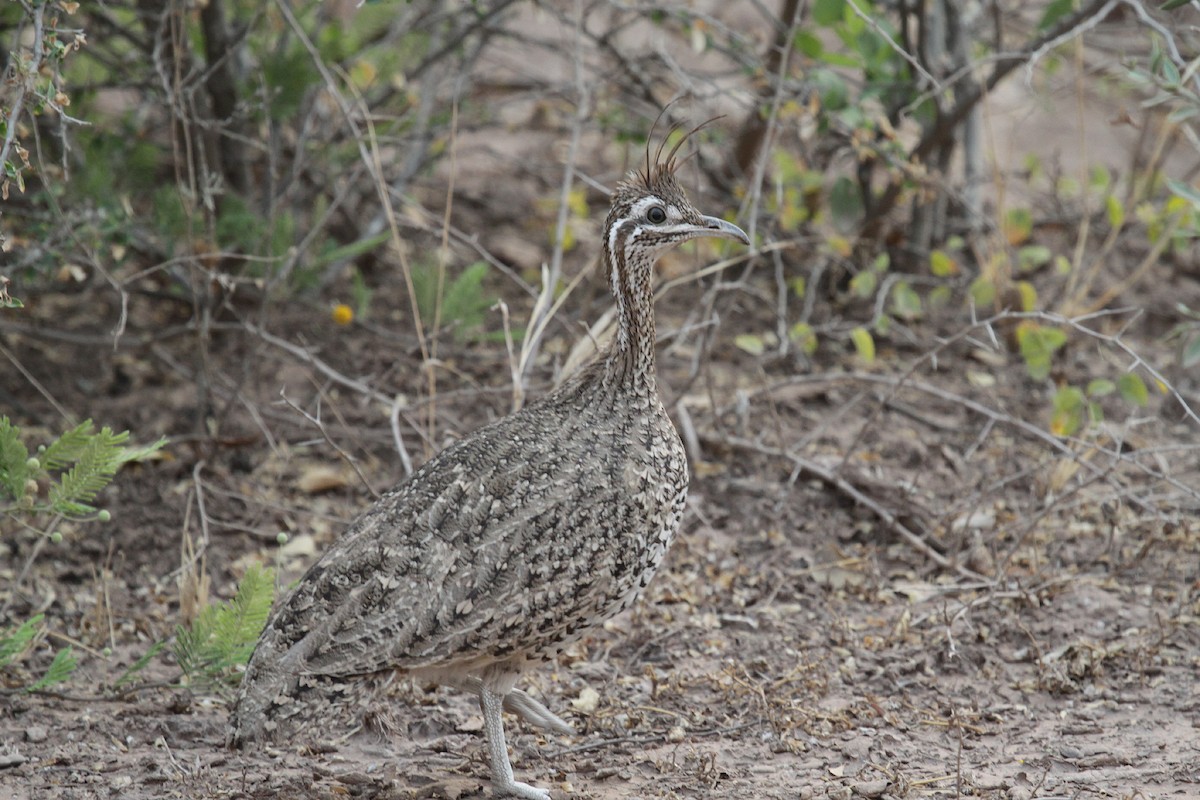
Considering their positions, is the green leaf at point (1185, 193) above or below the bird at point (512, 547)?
above

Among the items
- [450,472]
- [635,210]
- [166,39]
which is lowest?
[450,472]

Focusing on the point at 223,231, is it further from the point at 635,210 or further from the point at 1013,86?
the point at 1013,86

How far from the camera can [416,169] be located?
839cm

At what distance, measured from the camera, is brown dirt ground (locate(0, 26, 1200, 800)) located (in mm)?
4883

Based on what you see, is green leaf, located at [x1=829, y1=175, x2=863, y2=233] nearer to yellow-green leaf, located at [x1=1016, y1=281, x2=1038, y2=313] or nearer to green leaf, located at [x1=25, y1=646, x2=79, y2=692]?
yellow-green leaf, located at [x1=1016, y1=281, x2=1038, y2=313]

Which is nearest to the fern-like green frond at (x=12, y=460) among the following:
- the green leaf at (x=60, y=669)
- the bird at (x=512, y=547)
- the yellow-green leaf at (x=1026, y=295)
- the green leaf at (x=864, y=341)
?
the green leaf at (x=60, y=669)

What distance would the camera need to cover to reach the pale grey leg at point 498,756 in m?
4.70

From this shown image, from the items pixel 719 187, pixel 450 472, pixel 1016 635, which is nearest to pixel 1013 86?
pixel 719 187

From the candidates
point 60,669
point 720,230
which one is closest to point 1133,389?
point 720,230

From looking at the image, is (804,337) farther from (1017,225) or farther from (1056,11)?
(1056,11)

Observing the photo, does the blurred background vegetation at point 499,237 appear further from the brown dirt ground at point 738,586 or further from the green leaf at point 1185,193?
the green leaf at point 1185,193

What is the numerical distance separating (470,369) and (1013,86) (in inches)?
280

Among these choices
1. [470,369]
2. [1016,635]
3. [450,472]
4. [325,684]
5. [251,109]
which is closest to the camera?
[325,684]

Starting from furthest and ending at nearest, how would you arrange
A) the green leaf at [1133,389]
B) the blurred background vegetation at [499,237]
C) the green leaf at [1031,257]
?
the green leaf at [1031,257] → the blurred background vegetation at [499,237] → the green leaf at [1133,389]
